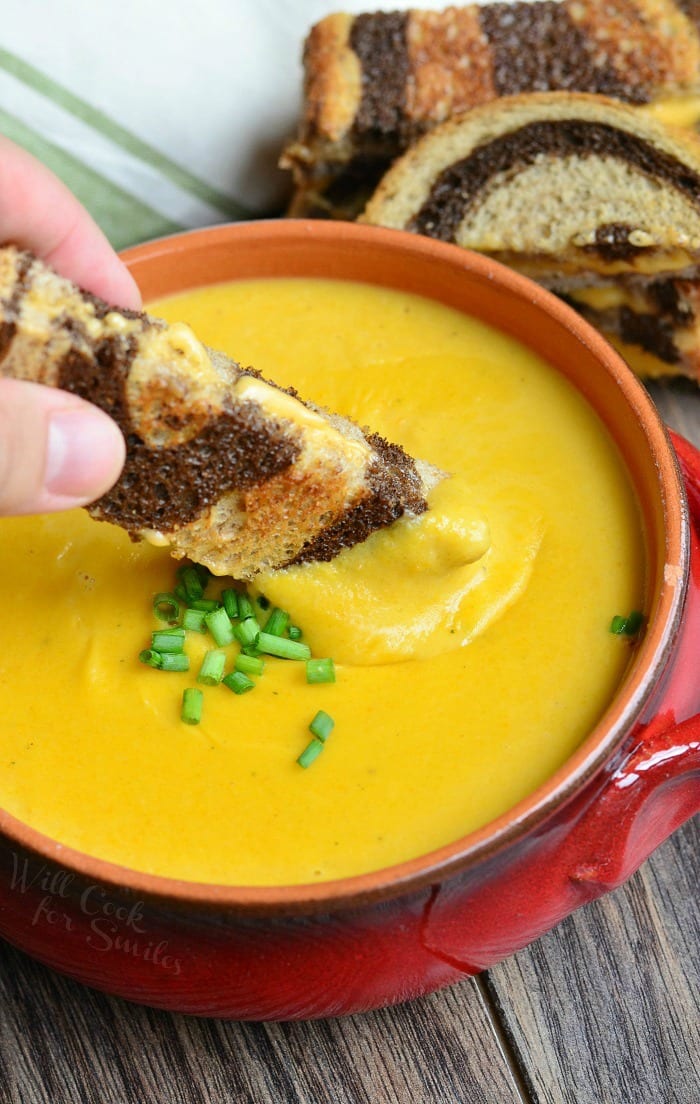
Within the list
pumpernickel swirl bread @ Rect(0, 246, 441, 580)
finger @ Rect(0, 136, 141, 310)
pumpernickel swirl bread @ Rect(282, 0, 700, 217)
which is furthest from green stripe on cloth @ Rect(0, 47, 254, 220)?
pumpernickel swirl bread @ Rect(0, 246, 441, 580)

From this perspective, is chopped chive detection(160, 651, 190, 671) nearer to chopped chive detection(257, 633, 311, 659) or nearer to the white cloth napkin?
chopped chive detection(257, 633, 311, 659)

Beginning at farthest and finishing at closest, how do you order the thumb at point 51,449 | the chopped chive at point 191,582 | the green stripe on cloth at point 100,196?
Answer: the green stripe on cloth at point 100,196 < the chopped chive at point 191,582 < the thumb at point 51,449

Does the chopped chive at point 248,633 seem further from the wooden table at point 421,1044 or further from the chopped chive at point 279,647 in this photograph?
the wooden table at point 421,1044

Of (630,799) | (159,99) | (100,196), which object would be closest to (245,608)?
(630,799)

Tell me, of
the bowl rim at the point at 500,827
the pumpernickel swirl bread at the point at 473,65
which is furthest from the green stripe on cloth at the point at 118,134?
the bowl rim at the point at 500,827

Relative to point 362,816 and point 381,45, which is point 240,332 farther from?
point 362,816

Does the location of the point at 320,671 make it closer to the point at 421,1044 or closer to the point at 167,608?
the point at 167,608
